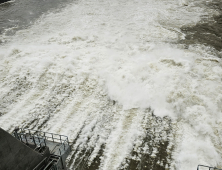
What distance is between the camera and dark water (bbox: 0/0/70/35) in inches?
538

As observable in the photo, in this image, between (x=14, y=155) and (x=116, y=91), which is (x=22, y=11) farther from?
(x=14, y=155)

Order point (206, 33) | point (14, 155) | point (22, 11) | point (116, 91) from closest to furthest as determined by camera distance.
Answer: point (14, 155), point (116, 91), point (206, 33), point (22, 11)

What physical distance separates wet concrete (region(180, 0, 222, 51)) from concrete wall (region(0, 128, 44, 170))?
31.9 ft

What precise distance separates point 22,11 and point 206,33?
1472cm

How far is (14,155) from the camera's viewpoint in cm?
325

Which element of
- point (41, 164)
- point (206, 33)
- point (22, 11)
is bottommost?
point (206, 33)

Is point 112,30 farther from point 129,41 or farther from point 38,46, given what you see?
point 38,46

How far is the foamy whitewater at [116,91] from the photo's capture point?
18.8ft

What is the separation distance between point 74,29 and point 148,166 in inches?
401

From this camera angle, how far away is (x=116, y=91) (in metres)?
7.62

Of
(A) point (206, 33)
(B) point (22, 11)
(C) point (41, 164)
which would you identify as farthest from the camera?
(B) point (22, 11)

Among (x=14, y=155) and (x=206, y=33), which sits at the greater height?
(x=14, y=155)

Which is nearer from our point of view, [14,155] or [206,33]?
[14,155]

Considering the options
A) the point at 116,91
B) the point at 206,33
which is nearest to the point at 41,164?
the point at 116,91
